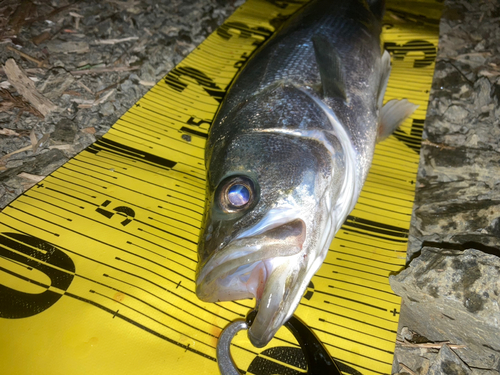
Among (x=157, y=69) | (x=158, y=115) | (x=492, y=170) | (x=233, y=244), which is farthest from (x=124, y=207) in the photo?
(x=492, y=170)

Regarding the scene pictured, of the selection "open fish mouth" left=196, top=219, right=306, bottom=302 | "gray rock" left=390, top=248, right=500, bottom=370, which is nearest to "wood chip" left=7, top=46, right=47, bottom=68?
"open fish mouth" left=196, top=219, right=306, bottom=302

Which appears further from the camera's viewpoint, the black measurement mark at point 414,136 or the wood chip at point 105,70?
the wood chip at point 105,70

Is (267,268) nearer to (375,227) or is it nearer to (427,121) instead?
(375,227)

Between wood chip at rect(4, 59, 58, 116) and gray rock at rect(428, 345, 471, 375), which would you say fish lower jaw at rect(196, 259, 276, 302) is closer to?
gray rock at rect(428, 345, 471, 375)

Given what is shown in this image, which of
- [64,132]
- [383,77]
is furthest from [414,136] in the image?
[64,132]

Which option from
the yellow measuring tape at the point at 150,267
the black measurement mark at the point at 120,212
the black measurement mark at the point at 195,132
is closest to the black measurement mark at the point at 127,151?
the yellow measuring tape at the point at 150,267

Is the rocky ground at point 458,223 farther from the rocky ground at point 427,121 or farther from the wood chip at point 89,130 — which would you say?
the wood chip at point 89,130

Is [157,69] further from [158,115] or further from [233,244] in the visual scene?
[233,244]
